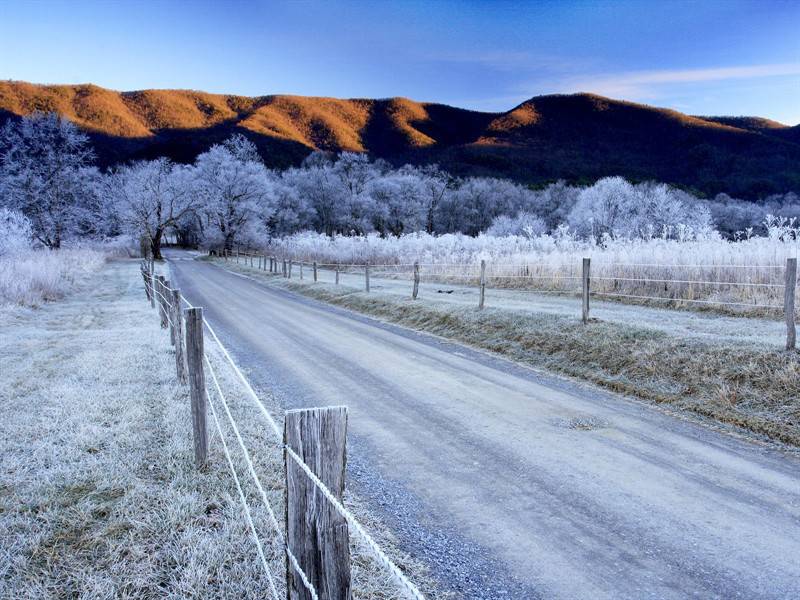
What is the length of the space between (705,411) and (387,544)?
4796mm

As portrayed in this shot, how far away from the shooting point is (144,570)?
303cm

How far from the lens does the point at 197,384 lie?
182 inches

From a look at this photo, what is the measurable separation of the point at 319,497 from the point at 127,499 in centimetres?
279

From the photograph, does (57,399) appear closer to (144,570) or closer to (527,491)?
(144,570)

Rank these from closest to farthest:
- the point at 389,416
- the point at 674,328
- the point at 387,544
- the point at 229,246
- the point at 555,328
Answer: the point at 387,544, the point at 389,416, the point at 674,328, the point at 555,328, the point at 229,246

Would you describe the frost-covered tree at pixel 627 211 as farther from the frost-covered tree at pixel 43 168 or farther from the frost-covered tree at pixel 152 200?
the frost-covered tree at pixel 43 168

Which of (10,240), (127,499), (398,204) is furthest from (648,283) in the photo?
(398,204)

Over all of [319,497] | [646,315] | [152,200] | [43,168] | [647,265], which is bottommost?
[646,315]

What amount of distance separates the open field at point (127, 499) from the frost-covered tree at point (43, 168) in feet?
124

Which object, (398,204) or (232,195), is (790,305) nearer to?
(232,195)

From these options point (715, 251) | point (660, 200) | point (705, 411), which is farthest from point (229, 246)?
point (705, 411)

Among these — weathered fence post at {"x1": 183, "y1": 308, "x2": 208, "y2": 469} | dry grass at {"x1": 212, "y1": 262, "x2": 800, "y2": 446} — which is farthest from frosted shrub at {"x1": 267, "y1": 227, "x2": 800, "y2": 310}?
weathered fence post at {"x1": 183, "y1": 308, "x2": 208, "y2": 469}

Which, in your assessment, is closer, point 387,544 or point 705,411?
point 387,544

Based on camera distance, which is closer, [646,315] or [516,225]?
[646,315]
